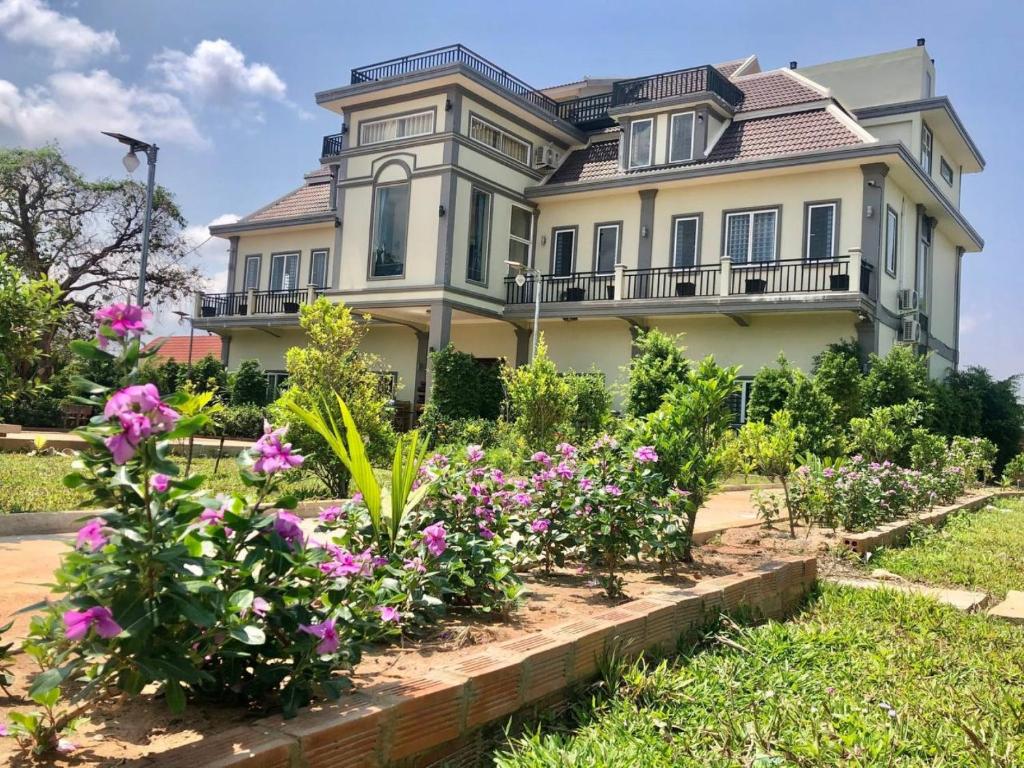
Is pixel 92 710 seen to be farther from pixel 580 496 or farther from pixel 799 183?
pixel 799 183

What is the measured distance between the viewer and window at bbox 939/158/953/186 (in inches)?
900

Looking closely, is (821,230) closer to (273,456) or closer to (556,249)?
(556,249)

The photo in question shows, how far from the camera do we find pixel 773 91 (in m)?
21.5

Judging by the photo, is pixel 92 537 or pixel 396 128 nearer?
pixel 92 537

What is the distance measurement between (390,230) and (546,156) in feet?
16.9

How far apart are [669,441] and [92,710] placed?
12.1ft

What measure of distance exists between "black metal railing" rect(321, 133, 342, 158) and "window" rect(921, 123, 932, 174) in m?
17.8

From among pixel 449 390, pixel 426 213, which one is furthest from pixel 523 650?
pixel 426 213

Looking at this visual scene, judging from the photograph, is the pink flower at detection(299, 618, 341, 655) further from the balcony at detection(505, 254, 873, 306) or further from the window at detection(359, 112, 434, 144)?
the window at detection(359, 112, 434, 144)

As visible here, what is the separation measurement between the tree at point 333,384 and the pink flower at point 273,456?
683 cm

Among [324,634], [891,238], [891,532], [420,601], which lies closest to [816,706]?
[420,601]

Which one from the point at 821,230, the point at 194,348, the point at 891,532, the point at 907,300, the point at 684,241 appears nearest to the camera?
the point at 891,532

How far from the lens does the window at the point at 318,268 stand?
25.9m

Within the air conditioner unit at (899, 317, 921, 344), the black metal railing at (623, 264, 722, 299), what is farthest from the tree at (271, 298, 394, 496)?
the air conditioner unit at (899, 317, 921, 344)
